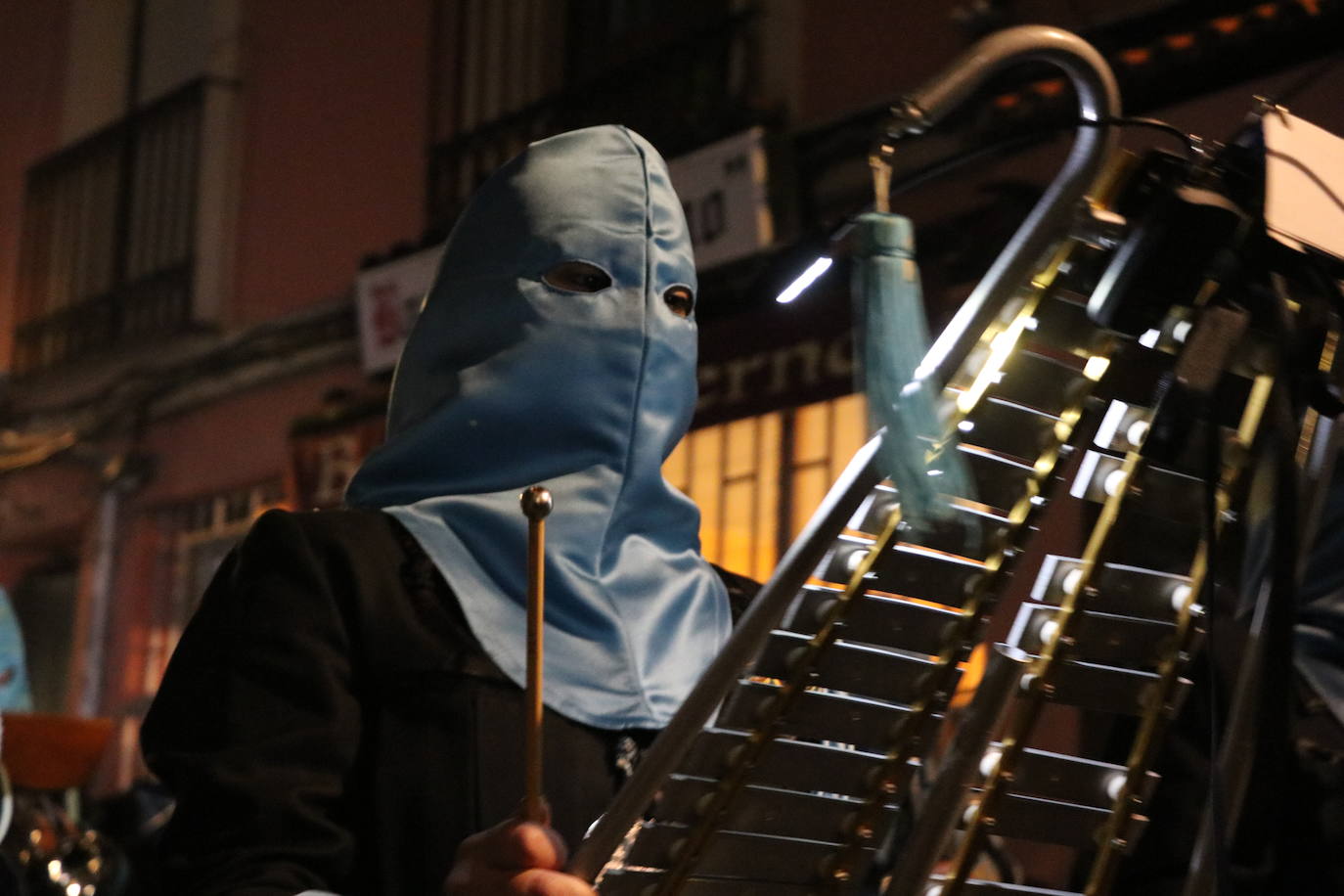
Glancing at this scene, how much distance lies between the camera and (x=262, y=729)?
1353mm

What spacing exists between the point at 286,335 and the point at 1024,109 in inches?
160

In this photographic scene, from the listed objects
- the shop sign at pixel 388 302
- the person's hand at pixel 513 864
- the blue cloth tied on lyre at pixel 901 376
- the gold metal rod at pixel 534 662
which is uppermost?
the shop sign at pixel 388 302

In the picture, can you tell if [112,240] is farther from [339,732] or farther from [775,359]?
[339,732]

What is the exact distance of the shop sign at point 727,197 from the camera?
17.8ft

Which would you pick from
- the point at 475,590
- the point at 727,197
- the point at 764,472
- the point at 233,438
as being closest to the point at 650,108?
the point at 727,197

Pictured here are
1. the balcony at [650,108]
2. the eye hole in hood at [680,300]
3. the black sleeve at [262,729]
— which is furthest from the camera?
the balcony at [650,108]

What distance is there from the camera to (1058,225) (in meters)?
1.17

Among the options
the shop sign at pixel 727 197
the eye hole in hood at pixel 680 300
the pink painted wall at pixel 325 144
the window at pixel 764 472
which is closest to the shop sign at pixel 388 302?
the pink painted wall at pixel 325 144

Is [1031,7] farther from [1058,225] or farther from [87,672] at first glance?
[87,672]

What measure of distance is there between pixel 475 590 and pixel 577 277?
0.32m

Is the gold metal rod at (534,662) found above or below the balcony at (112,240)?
below

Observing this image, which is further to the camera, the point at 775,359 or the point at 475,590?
the point at 775,359

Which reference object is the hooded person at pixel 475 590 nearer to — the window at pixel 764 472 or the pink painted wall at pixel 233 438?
the window at pixel 764 472

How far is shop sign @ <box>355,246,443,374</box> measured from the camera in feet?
22.2
